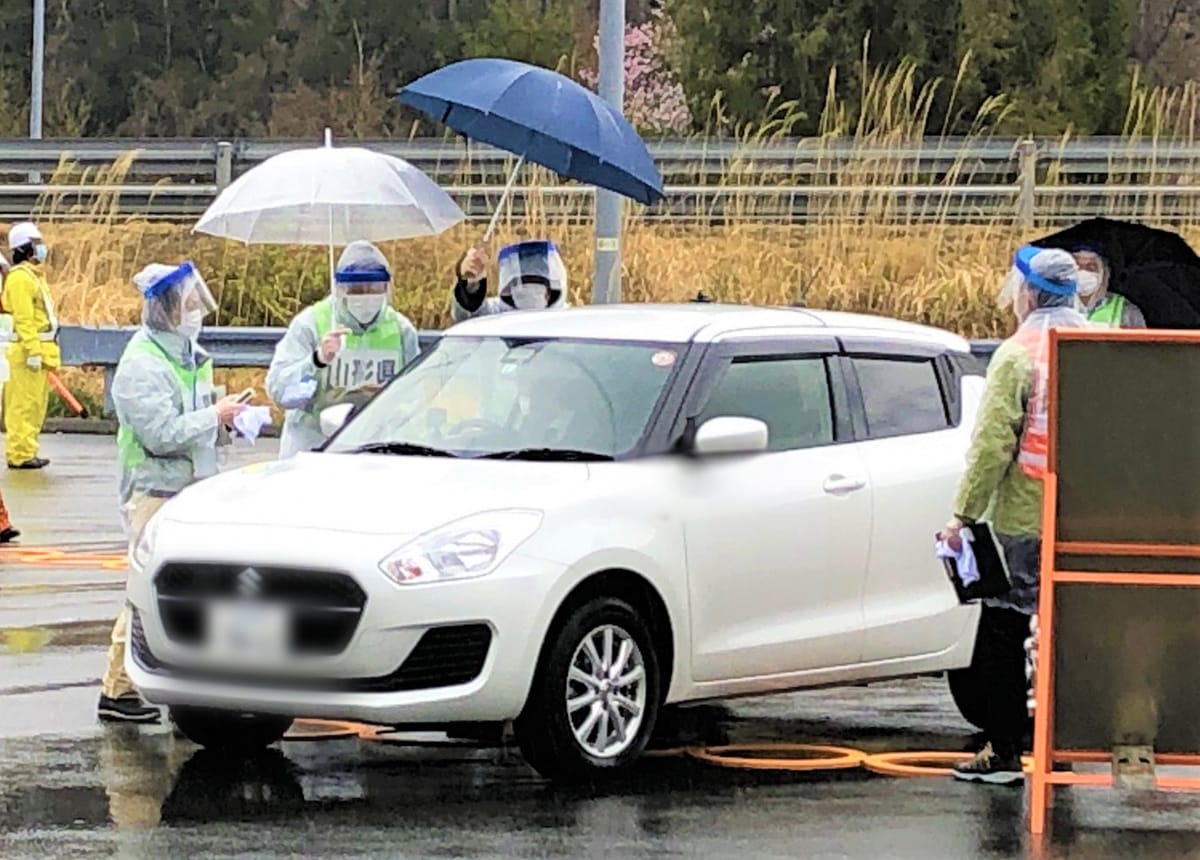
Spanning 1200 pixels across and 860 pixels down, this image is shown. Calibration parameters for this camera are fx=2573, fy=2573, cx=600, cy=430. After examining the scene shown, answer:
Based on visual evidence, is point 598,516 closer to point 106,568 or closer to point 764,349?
point 764,349

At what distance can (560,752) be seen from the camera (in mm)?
8703

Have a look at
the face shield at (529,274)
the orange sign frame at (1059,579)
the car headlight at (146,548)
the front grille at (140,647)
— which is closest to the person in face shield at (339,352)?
the face shield at (529,274)

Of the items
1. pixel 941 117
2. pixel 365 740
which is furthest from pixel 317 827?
pixel 941 117

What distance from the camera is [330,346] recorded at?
11039mm

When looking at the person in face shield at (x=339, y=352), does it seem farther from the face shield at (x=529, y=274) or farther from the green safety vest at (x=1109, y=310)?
the green safety vest at (x=1109, y=310)

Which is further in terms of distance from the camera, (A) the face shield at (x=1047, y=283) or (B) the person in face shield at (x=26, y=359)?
(B) the person in face shield at (x=26, y=359)

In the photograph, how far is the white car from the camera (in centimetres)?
851

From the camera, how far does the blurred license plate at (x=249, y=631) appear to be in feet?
28.1

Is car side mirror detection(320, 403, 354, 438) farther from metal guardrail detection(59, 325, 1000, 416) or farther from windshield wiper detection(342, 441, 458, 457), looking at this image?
metal guardrail detection(59, 325, 1000, 416)

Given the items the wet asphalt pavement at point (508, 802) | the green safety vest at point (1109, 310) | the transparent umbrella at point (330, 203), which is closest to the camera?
the wet asphalt pavement at point (508, 802)

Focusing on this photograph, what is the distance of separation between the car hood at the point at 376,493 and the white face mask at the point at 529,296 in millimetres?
3458

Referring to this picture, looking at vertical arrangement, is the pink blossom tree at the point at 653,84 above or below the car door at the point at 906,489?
above

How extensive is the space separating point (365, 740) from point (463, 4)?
1620 inches

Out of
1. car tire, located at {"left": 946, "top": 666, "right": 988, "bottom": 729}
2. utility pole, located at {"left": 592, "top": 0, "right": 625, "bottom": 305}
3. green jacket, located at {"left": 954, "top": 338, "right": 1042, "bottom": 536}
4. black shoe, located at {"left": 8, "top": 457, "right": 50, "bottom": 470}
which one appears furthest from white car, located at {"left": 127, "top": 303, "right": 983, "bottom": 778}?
black shoe, located at {"left": 8, "top": 457, "right": 50, "bottom": 470}
